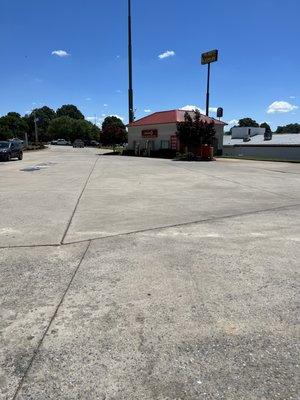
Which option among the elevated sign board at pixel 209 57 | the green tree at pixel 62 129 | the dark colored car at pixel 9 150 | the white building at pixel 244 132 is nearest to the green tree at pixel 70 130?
the green tree at pixel 62 129

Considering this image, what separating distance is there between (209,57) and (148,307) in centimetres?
6213

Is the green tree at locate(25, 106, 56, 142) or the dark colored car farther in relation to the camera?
the green tree at locate(25, 106, 56, 142)

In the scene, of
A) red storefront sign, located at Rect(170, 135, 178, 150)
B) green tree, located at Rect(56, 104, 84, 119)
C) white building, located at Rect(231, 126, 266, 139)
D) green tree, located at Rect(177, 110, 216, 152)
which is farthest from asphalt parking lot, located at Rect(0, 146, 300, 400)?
green tree, located at Rect(56, 104, 84, 119)

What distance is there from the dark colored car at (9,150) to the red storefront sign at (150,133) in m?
19.6

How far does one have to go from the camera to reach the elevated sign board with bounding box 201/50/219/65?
6075 cm

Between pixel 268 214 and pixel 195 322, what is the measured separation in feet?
19.7

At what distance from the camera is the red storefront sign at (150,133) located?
165 ft

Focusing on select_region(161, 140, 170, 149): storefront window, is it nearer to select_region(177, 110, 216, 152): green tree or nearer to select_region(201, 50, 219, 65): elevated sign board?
select_region(177, 110, 216, 152): green tree

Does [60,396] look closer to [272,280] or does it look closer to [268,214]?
[272,280]

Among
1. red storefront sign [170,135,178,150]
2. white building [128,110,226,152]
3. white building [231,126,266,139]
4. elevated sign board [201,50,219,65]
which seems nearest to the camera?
red storefront sign [170,135,178,150]

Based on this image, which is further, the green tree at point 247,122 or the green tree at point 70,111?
the green tree at point 70,111

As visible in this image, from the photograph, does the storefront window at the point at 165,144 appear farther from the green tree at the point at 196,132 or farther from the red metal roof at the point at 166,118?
the green tree at the point at 196,132

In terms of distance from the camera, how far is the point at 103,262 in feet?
18.6

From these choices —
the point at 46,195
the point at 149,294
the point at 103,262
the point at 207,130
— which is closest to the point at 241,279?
the point at 149,294
